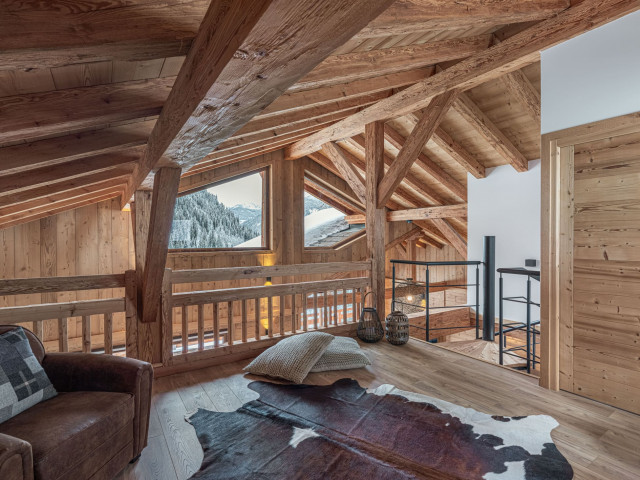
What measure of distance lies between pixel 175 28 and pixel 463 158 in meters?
5.16

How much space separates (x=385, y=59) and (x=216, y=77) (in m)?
2.20

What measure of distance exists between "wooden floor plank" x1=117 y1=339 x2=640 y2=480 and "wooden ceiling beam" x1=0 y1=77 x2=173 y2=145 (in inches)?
66.7

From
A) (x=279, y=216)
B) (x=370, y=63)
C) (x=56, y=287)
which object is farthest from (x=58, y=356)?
(x=279, y=216)

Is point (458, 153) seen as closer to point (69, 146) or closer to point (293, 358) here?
point (293, 358)

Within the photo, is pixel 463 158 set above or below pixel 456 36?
below

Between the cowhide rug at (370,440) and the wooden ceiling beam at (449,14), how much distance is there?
7.84 feet

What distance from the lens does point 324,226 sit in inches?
318

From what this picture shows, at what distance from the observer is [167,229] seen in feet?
8.58

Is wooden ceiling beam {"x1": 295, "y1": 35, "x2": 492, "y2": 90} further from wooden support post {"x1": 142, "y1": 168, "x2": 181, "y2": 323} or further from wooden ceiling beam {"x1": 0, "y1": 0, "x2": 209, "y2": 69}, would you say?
wooden ceiling beam {"x1": 0, "y1": 0, "x2": 209, "y2": 69}

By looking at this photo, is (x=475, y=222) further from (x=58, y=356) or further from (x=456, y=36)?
(x=58, y=356)

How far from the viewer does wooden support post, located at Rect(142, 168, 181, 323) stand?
2.33 metres

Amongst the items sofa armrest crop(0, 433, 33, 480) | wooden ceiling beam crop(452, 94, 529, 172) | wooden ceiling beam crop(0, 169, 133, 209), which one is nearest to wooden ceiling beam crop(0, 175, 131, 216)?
wooden ceiling beam crop(0, 169, 133, 209)

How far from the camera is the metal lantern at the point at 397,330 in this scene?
12.6 ft

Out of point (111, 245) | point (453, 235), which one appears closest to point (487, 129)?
point (453, 235)
